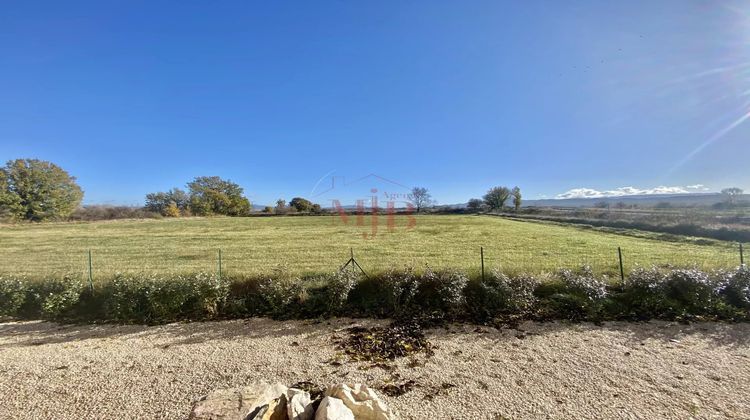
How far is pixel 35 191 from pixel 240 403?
5791 centimetres

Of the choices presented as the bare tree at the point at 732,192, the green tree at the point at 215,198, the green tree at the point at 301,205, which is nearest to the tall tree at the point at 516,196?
the bare tree at the point at 732,192

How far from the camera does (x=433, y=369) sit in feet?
11.2

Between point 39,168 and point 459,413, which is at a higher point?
point 39,168

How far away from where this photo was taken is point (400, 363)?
3.56 meters

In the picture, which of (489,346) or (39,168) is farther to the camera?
(39,168)

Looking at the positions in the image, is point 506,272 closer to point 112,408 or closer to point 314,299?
point 314,299

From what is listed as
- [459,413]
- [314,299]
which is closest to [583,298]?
[459,413]

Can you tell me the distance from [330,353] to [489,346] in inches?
88.1

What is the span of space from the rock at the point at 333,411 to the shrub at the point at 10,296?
7.09 metres

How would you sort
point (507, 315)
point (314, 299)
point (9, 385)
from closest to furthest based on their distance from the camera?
point (9, 385) < point (507, 315) < point (314, 299)

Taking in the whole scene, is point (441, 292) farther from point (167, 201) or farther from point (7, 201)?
point (167, 201)

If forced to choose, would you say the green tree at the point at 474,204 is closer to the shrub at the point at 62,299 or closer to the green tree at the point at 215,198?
the green tree at the point at 215,198

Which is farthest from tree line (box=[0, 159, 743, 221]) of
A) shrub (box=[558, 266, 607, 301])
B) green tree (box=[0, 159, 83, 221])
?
shrub (box=[558, 266, 607, 301])

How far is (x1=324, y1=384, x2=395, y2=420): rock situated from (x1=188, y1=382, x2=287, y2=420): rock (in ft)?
1.49
